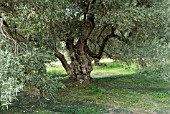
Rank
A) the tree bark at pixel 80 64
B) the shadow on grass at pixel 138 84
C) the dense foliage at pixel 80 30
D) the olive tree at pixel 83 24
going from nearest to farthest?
the dense foliage at pixel 80 30 < the olive tree at pixel 83 24 < the tree bark at pixel 80 64 < the shadow on grass at pixel 138 84

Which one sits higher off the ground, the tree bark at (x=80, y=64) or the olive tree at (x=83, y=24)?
the olive tree at (x=83, y=24)

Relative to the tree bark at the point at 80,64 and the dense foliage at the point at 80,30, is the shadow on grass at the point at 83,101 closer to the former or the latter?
the tree bark at the point at 80,64

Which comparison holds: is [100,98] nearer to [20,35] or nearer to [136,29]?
[136,29]

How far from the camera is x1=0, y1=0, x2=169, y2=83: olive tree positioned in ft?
29.9

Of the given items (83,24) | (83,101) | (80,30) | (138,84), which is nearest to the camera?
(83,101)

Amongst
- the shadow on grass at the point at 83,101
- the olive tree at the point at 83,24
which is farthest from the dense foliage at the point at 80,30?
the shadow on grass at the point at 83,101

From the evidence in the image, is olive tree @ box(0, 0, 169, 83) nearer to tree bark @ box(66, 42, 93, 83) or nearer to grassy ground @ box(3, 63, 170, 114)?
tree bark @ box(66, 42, 93, 83)

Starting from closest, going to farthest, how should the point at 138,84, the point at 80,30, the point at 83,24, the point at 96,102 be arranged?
the point at 96,102, the point at 83,24, the point at 80,30, the point at 138,84

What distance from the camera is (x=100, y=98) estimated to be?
13.8m

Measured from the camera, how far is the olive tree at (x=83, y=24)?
9.12m

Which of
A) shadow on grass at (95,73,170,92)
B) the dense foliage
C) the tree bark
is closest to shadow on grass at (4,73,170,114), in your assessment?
shadow on grass at (95,73,170,92)

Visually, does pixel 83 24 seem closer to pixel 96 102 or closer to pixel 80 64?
pixel 80 64

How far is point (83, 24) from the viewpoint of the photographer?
15.1 meters

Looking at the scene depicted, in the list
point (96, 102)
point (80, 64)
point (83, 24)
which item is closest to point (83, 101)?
point (96, 102)
